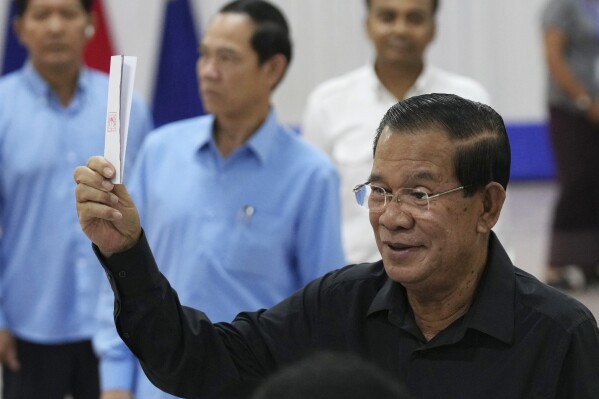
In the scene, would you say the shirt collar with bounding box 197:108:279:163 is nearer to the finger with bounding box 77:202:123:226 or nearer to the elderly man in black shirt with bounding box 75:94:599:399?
the elderly man in black shirt with bounding box 75:94:599:399

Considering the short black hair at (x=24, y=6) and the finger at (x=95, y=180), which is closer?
the finger at (x=95, y=180)

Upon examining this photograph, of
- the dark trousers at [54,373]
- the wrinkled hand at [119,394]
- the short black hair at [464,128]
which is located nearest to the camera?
the short black hair at [464,128]

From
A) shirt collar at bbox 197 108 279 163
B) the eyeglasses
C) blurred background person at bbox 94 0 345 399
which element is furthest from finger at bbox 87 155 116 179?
shirt collar at bbox 197 108 279 163

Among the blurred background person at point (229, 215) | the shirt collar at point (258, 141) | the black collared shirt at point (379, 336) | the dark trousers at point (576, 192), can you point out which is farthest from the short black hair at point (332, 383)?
the dark trousers at point (576, 192)

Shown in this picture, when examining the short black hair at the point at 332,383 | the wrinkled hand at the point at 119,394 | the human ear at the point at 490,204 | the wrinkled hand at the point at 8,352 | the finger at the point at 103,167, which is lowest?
the wrinkled hand at the point at 8,352

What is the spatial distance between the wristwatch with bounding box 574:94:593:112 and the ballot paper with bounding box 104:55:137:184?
565 centimetres

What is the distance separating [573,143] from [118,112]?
19.3 feet

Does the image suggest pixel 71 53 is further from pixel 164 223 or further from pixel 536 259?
pixel 536 259

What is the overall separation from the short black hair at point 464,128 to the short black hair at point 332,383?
3.49 ft

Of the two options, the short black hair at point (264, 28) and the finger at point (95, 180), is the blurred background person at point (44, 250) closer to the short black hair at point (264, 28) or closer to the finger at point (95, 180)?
the short black hair at point (264, 28)

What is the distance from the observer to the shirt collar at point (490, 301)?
2256mm

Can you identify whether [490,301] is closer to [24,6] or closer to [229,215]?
[229,215]

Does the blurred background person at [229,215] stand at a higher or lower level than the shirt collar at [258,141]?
lower

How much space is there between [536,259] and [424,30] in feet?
12.9
